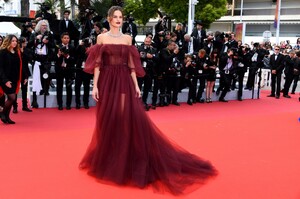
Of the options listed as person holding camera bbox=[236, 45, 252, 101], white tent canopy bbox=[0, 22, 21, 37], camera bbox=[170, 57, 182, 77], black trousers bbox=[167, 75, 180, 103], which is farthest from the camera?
white tent canopy bbox=[0, 22, 21, 37]

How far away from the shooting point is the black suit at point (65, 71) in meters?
9.01

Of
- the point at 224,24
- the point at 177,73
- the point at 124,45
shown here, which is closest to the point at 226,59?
the point at 177,73

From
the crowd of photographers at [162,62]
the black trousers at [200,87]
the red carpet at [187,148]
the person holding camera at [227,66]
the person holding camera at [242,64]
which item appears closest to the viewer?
the red carpet at [187,148]

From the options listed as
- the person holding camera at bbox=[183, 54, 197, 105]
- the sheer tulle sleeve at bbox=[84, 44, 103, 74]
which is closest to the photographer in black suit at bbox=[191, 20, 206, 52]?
the person holding camera at bbox=[183, 54, 197, 105]

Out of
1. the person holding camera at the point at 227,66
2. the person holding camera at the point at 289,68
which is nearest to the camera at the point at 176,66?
the person holding camera at the point at 227,66

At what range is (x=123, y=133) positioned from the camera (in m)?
4.35

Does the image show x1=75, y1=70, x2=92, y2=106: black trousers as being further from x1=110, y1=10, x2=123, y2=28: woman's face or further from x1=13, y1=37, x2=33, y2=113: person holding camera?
x1=110, y1=10, x2=123, y2=28: woman's face

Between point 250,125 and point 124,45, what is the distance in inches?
178

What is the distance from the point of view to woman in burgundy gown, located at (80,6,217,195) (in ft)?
13.9

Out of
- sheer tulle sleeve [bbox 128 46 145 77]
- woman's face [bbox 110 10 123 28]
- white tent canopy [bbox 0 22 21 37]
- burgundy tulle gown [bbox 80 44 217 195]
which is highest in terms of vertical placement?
white tent canopy [bbox 0 22 21 37]

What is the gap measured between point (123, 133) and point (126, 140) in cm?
9

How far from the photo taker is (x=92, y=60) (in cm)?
453

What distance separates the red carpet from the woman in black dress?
66 cm

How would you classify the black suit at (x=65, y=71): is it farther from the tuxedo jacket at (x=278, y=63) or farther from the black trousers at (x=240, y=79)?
the tuxedo jacket at (x=278, y=63)
